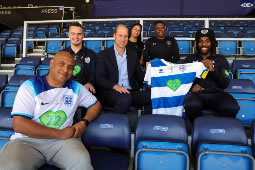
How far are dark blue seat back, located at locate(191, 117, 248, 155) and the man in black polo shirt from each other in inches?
50.5

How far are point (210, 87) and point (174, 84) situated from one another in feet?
1.24

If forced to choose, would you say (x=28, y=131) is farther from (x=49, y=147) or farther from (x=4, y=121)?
(x=4, y=121)

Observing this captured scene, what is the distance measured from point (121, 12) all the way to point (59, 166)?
10547mm

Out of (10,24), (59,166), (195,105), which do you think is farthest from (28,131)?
(10,24)

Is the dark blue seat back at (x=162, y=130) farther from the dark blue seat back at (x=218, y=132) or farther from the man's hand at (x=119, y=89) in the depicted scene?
the man's hand at (x=119, y=89)

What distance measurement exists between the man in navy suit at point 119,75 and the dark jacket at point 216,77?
59 cm

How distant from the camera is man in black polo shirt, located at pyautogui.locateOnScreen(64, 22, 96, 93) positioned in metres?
2.58

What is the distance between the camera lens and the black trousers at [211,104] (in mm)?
2152

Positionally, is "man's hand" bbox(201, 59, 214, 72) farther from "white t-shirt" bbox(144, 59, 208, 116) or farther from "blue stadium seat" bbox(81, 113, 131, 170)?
"blue stadium seat" bbox(81, 113, 131, 170)

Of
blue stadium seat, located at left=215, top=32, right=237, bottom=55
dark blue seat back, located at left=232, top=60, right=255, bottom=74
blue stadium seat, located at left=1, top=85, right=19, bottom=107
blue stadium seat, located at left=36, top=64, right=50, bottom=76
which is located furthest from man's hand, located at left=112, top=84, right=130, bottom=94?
blue stadium seat, located at left=215, top=32, right=237, bottom=55

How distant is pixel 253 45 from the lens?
511cm

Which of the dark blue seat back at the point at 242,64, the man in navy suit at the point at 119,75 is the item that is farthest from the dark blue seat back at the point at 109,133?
the dark blue seat back at the point at 242,64

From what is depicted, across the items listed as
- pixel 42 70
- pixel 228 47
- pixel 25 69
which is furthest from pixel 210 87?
pixel 228 47

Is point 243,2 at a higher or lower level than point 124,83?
higher
